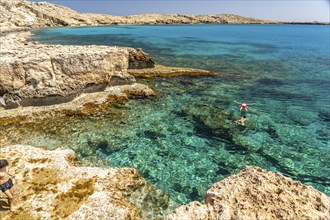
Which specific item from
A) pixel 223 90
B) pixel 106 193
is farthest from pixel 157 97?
pixel 106 193

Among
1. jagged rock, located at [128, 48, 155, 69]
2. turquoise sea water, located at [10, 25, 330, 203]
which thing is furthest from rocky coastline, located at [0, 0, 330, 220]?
Answer: jagged rock, located at [128, 48, 155, 69]

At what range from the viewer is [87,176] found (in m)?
13.8

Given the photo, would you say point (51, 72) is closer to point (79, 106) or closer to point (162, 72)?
point (79, 106)

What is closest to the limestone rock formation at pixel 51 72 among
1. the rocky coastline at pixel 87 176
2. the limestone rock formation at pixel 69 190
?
the rocky coastline at pixel 87 176

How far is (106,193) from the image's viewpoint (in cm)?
1260

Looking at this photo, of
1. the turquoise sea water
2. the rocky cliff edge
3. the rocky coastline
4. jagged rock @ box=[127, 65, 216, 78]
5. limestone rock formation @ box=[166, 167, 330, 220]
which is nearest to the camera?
limestone rock formation @ box=[166, 167, 330, 220]

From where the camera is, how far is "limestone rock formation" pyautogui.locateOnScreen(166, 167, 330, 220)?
298 inches

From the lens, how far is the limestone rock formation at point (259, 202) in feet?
24.8

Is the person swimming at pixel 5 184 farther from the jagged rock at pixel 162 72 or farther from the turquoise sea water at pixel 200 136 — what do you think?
the jagged rock at pixel 162 72

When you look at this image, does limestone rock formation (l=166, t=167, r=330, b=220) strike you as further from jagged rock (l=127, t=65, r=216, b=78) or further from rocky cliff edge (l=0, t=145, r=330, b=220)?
jagged rock (l=127, t=65, r=216, b=78)

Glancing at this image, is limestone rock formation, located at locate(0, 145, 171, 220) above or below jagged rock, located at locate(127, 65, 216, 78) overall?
below

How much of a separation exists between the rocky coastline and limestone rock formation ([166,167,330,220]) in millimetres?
29

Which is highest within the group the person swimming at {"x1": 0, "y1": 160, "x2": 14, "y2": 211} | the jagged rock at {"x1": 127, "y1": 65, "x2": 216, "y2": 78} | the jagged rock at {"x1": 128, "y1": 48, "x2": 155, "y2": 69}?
the jagged rock at {"x1": 128, "y1": 48, "x2": 155, "y2": 69}

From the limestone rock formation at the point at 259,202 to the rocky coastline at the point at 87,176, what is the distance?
29 millimetres
